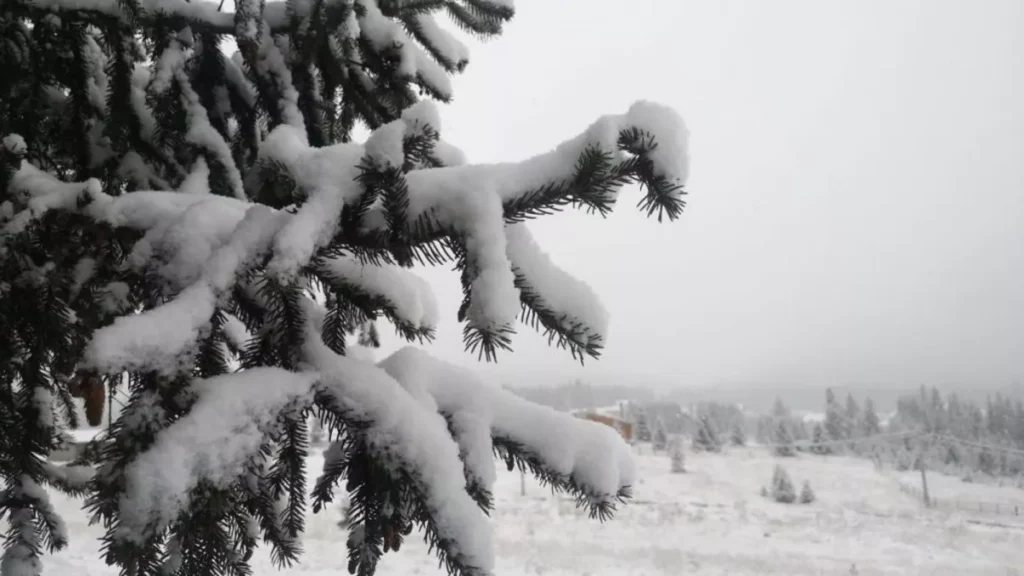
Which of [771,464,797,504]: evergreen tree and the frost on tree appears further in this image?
[771,464,797,504]: evergreen tree

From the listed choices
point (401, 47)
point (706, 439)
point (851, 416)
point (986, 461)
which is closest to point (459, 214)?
point (401, 47)

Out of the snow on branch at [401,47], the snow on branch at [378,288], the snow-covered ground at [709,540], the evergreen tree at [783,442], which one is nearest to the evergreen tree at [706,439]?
the evergreen tree at [783,442]

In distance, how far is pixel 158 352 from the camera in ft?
1.95

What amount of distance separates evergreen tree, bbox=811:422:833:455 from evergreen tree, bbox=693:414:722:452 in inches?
195

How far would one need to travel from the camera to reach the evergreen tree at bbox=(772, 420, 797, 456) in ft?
92.1

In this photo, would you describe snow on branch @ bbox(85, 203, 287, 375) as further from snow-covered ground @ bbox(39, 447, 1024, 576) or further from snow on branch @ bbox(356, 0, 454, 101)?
snow-covered ground @ bbox(39, 447, 1024, 576)

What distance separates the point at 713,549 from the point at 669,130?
37.3 ft

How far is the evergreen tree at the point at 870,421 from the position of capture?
3647cm

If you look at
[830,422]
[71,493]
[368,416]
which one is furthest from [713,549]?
[830,422]

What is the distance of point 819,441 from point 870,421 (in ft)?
28.5

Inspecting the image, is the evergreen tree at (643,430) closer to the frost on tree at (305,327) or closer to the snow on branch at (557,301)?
the frost on tree at (305,327)

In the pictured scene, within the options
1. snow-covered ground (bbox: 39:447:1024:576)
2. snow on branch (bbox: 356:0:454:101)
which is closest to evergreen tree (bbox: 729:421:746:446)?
snow-covered ground (bbox: 39:447:1024:576)

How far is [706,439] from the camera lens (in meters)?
31.1

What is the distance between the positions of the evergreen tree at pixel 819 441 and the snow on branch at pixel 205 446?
3249cm
